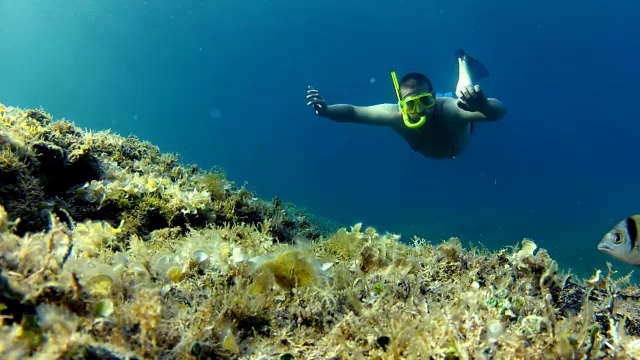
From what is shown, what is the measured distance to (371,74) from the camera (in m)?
98.2

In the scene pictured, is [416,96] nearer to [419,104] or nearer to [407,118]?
[419,104]

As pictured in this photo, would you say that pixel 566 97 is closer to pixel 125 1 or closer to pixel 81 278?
pixel 125 1

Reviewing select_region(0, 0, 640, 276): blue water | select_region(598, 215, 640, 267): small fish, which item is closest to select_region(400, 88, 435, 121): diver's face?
select_region(598, 215, 640, 267): small fish

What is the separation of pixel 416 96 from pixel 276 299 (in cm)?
527

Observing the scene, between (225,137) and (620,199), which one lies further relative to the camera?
(225,137)

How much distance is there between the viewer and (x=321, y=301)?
2193 millimetres

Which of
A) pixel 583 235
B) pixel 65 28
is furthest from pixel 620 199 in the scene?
pixel 65 28

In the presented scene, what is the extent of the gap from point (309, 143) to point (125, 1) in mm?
53578

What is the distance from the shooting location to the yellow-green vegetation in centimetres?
156

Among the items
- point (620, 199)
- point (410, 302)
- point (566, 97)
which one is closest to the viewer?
point (410, 302)

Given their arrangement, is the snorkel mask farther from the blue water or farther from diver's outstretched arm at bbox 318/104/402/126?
the blue water

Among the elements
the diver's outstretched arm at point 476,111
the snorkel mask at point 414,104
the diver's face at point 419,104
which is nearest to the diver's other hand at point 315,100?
the snorkel mask at point 414,104

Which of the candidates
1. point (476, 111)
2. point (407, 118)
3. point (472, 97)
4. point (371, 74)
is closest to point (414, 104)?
point (407, 118)

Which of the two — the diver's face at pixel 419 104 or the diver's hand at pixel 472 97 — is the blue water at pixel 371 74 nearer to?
the diver's face at pixel 419 104
